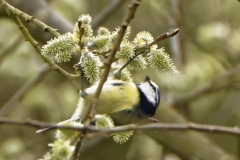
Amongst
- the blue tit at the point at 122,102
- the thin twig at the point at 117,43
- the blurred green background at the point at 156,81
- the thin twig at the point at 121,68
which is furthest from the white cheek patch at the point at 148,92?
the thin twig at the point at 117,43

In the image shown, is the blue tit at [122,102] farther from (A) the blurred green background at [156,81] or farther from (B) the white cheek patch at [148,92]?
(A) the blurred green background at [156,81]

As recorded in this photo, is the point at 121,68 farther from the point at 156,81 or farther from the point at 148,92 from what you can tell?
the point at 156,81

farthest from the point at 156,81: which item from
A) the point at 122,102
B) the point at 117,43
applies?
the point at 117,43

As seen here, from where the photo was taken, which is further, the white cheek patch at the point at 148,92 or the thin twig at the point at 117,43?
the white cheek patch at the point at 148,92

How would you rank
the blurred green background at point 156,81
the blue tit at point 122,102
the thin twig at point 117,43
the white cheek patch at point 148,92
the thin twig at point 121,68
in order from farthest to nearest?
the blurred green background at point 156,81, the white cheek patch at point 148,92, the blue tit at point 122,102, the thin twig at point 121,68, the thin twig at point 117,43

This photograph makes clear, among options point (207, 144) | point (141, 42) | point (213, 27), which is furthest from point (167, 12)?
point (141, 42)

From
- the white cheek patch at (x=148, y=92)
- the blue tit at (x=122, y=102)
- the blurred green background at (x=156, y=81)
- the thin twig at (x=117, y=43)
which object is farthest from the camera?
the blurred green background at (x=156, y=81)

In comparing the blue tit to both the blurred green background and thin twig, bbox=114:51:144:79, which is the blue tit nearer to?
thin twig, bbox=114:51:144:79

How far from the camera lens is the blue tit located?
2.01m

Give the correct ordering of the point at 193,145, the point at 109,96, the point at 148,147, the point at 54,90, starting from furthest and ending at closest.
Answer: the point at 54,90 → the point at 148,147 → the point at 193,145 → the point at 109,96

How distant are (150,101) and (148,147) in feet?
5.31

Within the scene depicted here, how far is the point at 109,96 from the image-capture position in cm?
207

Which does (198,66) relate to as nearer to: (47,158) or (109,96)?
(109,96)

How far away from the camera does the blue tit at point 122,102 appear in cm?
201
